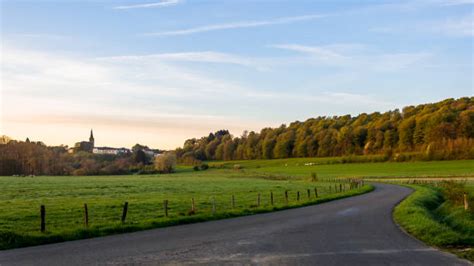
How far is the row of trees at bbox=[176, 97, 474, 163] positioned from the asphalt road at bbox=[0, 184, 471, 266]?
4243 inches

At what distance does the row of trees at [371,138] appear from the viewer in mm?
126562

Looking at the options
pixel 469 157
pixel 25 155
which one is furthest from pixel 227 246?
pixel 25 155

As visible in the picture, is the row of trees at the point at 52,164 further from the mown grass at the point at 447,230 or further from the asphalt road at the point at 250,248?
the asphalt road at the point at 250,248

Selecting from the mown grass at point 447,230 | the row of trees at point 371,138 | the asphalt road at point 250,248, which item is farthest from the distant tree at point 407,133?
the asphalt road at point 250,248

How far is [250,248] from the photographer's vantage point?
14398 millimetres

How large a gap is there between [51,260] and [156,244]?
3.47m

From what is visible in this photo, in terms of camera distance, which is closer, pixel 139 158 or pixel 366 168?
pixel 366 168

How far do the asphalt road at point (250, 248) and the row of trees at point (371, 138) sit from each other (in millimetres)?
107766

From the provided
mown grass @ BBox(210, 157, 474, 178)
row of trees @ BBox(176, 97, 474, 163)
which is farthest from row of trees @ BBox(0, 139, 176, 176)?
row of trees @ BBox(176, 97, 474, 163)

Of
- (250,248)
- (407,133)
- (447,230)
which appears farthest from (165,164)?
(250,248)

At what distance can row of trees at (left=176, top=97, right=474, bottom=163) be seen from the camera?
415 ft

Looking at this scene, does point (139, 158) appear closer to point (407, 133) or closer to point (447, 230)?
point (407, 133)

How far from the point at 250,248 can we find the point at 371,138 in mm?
141689

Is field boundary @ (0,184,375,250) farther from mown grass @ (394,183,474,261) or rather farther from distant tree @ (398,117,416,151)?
distant tree @ (398,117,416,151)
